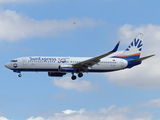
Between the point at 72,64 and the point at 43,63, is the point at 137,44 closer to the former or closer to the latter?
the point at 72,64

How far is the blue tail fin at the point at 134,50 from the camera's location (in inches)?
4180

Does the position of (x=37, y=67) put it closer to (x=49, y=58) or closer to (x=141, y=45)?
(x=49, y=58)

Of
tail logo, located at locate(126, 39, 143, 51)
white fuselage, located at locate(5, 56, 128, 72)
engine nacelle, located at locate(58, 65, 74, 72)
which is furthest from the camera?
tail logo, located at locate(126, 39, 143, 51)

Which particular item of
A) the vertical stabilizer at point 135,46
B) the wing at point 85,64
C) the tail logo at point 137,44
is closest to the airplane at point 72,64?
the wing at point 85,64

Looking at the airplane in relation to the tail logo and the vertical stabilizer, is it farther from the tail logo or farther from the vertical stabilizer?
the tail logo

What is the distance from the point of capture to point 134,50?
108 meters

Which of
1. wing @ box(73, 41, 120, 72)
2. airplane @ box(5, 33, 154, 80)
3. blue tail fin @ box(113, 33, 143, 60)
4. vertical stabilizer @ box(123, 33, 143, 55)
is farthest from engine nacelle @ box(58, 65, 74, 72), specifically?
vertical stabilizer @ box(123, 33, 143, 55)

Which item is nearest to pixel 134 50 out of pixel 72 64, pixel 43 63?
pixel 72 64

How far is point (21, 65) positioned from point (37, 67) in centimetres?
352

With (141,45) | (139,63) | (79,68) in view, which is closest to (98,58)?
(79,68)

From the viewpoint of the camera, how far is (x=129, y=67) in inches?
4080

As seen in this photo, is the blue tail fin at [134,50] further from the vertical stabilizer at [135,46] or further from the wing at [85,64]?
the wing at [85,64]

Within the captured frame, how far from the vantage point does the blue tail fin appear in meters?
106

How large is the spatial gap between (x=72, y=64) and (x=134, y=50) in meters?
18.4
